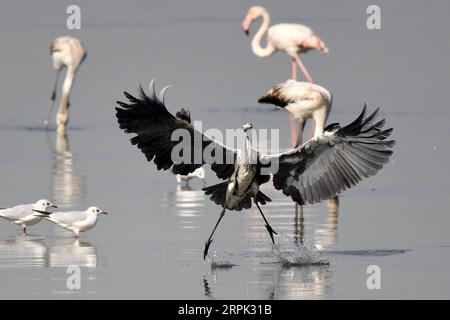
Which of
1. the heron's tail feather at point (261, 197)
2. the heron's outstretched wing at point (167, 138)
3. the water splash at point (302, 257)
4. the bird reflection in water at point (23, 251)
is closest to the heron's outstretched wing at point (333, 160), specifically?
the heron's tail feather at point (261, 197)

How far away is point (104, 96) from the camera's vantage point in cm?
3089

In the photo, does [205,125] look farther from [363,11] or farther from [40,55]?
[363,11]

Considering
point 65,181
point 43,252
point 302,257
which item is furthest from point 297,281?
point 65,181

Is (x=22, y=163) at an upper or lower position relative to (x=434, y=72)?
lower

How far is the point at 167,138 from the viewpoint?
14.3 metres

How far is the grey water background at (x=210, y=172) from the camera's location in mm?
12773

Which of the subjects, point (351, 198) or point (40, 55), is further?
point (40, 55)

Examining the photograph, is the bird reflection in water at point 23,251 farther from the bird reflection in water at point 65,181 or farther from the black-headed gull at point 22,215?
the bird reflection in water at point 65,181

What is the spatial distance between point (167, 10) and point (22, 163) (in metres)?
28.3

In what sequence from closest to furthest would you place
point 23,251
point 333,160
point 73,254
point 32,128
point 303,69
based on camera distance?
point 73,254 < point 23,251 < point 333,160 < point 32,128 < point 303,69

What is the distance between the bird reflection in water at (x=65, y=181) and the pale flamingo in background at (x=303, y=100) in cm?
309

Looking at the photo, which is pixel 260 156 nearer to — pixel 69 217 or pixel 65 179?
pixel 69 217

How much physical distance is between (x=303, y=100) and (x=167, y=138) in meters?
6.74
